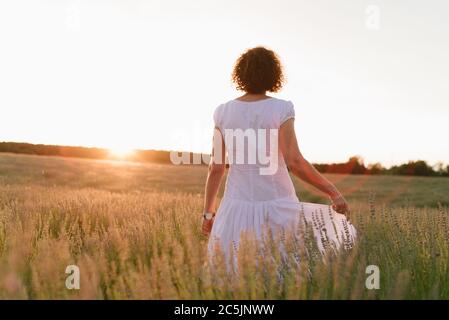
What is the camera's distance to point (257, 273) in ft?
10.00

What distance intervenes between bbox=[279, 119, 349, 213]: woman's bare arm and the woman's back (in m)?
0.06

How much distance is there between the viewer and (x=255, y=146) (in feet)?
12.4

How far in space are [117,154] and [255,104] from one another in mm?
48933

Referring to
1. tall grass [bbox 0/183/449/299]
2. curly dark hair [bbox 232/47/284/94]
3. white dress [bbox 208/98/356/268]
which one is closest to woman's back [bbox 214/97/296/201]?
white dress [bbox 208/98/356/268]

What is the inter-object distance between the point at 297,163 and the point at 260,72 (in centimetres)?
71

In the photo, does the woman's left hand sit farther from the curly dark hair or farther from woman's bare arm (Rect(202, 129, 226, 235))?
the curly dark hair

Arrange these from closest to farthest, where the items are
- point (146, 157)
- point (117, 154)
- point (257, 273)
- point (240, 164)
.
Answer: point (257, 273)
point (240, 164)
point (146, 157)
point (117, 154)

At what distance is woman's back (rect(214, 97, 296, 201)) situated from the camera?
3725 mm

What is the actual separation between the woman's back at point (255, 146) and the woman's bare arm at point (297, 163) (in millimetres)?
55

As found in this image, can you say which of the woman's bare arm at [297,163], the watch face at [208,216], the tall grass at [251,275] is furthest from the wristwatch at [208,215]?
the woman's bare arm at [297,163]

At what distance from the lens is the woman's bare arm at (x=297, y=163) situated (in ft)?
12.1

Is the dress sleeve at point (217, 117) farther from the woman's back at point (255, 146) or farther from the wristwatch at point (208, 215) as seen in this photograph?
the wristwatch at point (208, 215)
